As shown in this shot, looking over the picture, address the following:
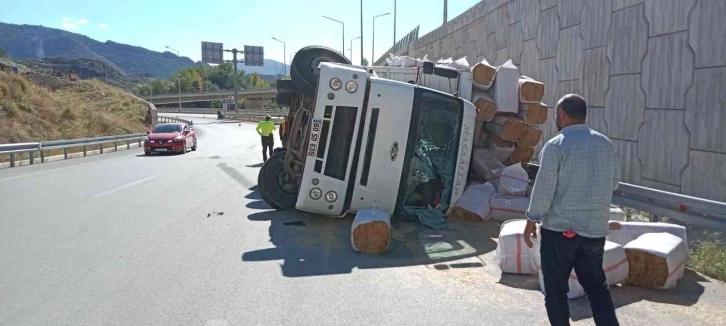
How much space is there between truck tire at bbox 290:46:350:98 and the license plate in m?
1.32

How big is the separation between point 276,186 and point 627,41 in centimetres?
627

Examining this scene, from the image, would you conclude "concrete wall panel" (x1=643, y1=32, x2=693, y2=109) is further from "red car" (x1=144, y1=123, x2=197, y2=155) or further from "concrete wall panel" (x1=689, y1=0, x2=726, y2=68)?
"red car" (x1=144, y1=123, x2=197, y2=155)

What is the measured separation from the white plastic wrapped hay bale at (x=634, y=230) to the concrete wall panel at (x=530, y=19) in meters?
8.60

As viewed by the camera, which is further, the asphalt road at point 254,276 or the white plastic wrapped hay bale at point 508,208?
the white plastic wrapped hay bale at point 508,208

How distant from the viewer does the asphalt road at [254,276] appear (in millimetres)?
4656

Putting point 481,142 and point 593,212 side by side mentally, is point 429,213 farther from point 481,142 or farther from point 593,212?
point 593,212

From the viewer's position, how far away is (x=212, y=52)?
6575 centimetres

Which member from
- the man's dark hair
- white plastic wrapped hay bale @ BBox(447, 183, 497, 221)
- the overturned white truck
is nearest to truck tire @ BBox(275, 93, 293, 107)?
the overturned white truck

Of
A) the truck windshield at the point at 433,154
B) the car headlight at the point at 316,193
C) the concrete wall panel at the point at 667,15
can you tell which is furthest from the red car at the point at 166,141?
the concrete wall panel at the point at 667,15

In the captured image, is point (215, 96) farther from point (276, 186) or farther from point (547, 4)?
point (276, 186)

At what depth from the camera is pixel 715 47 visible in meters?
7.34

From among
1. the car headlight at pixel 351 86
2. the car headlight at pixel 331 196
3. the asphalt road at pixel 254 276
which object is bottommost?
the asphalt road at pixel 254 276

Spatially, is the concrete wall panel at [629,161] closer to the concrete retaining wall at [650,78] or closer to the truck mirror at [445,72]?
the concrete retaining wall at [650,78]

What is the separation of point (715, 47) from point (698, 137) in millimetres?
1187
